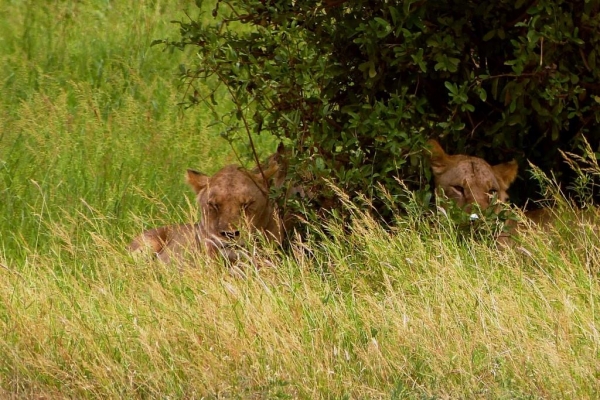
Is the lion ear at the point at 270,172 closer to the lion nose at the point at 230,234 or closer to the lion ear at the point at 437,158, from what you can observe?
the lion nose at the point at 230,234

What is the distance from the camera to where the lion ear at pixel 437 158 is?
Answer: 24.5ft

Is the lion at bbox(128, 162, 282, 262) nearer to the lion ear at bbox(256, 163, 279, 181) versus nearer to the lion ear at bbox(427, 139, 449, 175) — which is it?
the lion ear at bbox(256, 163, 279, 181)

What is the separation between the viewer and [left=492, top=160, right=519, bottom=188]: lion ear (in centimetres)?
759

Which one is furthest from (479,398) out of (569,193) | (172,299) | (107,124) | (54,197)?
(107,124)

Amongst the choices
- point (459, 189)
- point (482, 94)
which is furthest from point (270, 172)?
point (482, 94)

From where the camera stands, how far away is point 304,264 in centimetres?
677

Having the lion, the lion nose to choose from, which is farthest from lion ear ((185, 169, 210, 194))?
the lion nose

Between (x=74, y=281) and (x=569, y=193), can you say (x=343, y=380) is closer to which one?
(x=74, y=281)

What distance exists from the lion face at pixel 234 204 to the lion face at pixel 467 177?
1.04 metres

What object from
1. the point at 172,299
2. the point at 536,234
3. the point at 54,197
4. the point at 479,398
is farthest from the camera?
the point at 54,197

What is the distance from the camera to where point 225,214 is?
309 inches

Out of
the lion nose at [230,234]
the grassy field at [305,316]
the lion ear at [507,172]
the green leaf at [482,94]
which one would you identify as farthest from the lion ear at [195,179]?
the green leaf at [482,94]

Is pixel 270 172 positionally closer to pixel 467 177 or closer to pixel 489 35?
pixel 467 177

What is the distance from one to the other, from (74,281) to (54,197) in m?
2.21
